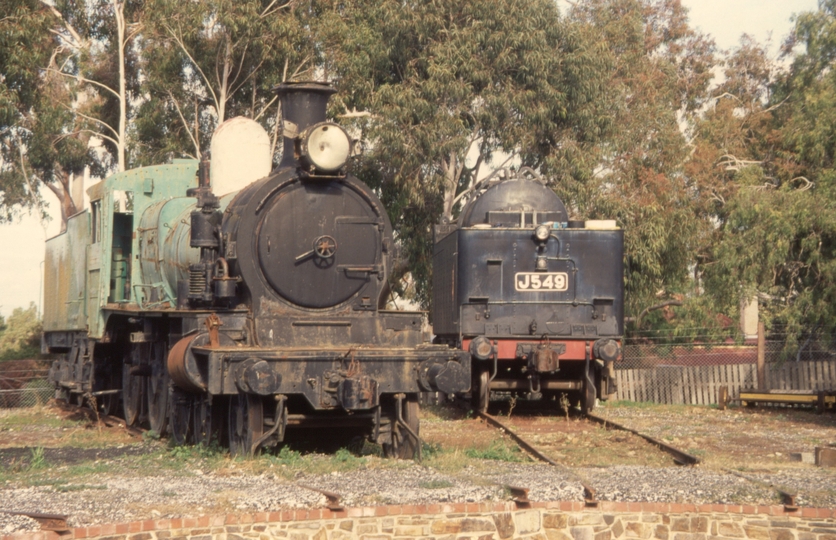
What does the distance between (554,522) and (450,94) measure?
51.8 ft

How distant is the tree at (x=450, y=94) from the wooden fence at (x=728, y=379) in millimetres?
5460

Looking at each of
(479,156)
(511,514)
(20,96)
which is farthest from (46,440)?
(20,96)

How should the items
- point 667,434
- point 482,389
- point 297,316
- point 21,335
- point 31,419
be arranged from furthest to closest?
point 21,335
point 31,419
point 482,389
point 667,434
point 297,316

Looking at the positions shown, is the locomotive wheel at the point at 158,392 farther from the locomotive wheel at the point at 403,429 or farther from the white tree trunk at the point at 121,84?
the white tree trunk at the point at 121,84

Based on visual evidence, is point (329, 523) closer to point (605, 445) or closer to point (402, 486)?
point (402, 486)

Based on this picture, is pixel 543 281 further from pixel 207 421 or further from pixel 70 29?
pixel 70 29

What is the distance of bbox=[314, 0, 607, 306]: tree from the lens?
858 inches

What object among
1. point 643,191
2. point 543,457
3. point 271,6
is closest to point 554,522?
point 543,457

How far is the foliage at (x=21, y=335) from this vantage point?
26484 mm

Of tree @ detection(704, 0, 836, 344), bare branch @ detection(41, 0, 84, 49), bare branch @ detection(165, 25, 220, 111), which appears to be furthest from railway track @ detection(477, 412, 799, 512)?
bare branch @ detection(41, 0, 84, 49)

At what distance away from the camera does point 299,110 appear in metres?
9.89

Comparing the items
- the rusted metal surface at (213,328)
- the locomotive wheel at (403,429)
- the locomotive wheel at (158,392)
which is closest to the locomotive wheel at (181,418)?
the locomotive wheel at (158,392)

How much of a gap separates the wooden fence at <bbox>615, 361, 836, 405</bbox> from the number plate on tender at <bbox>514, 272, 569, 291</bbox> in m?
5.23

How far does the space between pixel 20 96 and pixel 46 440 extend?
15759 mm
